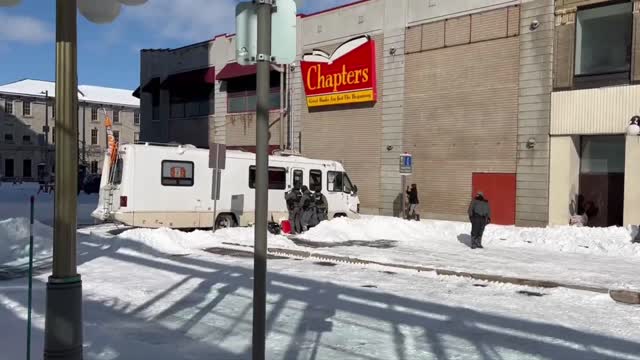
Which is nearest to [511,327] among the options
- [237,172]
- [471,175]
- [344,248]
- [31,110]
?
[344,248]

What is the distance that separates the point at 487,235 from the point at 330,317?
39.9ft

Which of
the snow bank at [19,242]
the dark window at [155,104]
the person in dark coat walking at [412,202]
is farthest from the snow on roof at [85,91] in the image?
the snow bank at [19,242]

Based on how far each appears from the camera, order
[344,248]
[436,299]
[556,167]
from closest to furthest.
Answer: [436,299] → [344,248] → [556,167]

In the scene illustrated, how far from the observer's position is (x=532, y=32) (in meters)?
21.6

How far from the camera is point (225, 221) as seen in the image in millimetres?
18781

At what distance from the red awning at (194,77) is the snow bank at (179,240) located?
64.2 feet

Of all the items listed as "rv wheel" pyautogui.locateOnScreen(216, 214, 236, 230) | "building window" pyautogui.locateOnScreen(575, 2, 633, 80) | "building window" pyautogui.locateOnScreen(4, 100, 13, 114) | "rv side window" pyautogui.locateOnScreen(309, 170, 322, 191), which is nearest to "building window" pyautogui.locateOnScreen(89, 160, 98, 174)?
"building window" pyautogui.locateOnScreen(4, 100, 13, 114)

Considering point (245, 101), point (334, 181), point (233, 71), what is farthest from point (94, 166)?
point (334, 181)

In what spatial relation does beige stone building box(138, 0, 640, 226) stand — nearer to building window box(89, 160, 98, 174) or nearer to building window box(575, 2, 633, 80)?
building window box(575, 2, 633, 80)

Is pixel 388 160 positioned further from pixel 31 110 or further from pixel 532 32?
pixel 31 110

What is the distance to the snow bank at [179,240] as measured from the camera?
14.1m

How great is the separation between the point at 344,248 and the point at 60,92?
11.4 m

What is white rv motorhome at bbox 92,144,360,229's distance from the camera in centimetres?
1666

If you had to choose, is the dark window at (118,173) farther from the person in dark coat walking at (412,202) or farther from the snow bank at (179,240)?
the person in dark coat walking at (412,202)
